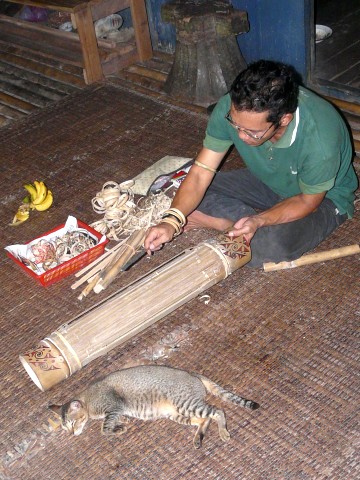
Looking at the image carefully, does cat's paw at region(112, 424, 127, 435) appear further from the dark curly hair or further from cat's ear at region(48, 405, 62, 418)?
the dark curly hair

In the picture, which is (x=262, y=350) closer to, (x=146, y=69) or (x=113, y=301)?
(x=113, y=301)

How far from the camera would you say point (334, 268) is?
2.95 meters

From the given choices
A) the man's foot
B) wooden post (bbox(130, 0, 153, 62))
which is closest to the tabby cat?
the man's foot

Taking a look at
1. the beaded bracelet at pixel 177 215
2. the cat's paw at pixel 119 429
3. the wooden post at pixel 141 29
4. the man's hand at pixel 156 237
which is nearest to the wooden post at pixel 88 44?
the wooden post at pixel 141 29

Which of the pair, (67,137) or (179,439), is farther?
(67,137)

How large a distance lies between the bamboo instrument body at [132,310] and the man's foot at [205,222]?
28cm

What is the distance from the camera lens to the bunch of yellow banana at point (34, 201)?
3549 millimetres

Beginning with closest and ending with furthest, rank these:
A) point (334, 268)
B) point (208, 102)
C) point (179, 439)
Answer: point (179, 439) < point (334, 268) < point (208, 102)

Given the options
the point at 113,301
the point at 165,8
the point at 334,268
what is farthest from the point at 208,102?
the point at 113,301

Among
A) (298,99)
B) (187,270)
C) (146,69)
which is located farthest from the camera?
(146,69)

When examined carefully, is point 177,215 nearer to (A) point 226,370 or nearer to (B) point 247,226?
(B) point 247,226

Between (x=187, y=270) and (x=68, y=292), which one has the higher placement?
(x=187, y=270)

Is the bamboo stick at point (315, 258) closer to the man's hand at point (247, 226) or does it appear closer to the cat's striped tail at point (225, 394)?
the man's hand at point (247, 226)

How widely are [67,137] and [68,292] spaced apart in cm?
168
